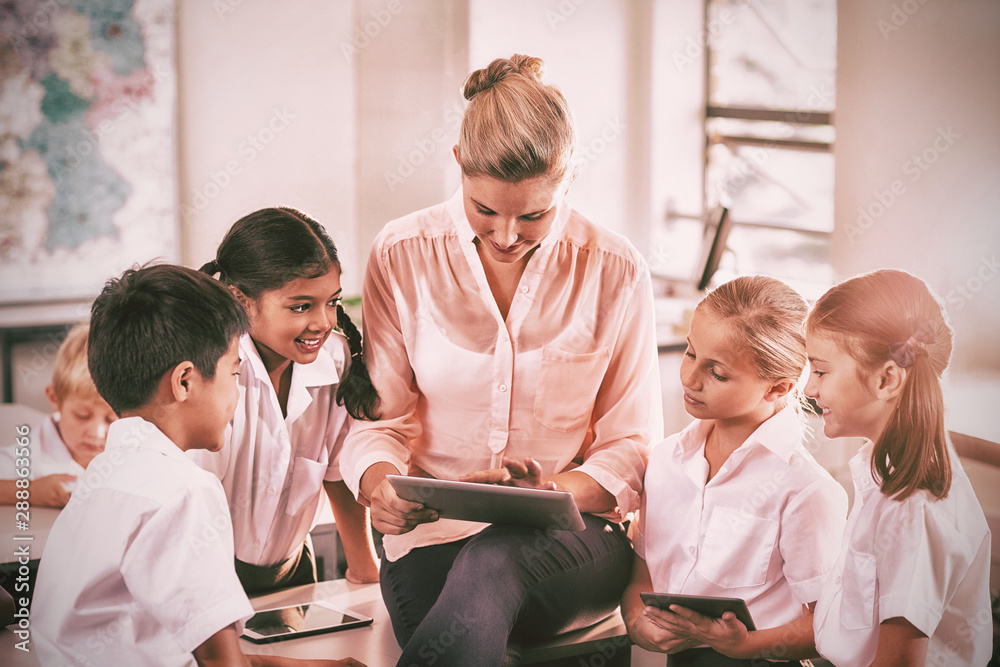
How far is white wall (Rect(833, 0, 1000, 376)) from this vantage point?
91.0 inches

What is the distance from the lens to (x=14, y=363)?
2.82 m

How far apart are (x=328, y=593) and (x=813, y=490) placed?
990 millimetres

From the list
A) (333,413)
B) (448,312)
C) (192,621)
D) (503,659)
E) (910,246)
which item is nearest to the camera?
(192,621)

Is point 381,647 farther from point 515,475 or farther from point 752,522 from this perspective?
point 752,522

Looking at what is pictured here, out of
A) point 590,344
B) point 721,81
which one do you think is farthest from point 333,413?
point 721,81

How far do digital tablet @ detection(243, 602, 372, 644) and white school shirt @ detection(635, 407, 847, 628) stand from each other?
583 millimetres

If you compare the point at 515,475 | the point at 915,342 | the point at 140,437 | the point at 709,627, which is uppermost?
the point at 915,342

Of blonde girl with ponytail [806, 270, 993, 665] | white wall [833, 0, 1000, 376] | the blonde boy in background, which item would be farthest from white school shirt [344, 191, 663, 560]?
white wall [833, 0, 1000, 376]

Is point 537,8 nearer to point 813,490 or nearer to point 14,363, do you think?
point 14,363

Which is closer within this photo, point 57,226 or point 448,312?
point 448,312

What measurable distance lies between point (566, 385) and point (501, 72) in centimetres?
57

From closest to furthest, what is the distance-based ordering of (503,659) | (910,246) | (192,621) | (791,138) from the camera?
(192,621), (503,659), (910,246), (791,138)

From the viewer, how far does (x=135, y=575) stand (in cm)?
123

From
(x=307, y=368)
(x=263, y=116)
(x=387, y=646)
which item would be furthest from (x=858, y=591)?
(x=263, y=116)
